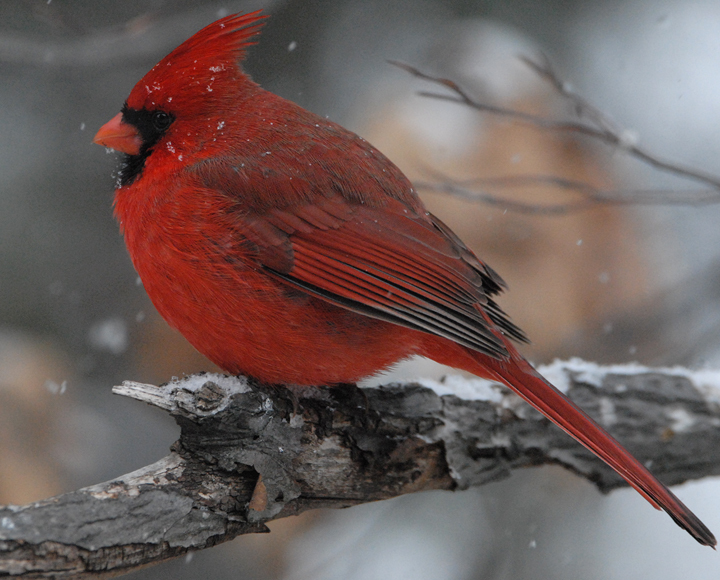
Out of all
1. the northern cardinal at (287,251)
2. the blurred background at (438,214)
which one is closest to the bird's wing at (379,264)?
the northern cardinal at (287,251)

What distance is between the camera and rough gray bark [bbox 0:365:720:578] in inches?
73.7

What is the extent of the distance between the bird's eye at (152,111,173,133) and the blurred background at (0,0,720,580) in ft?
2.69

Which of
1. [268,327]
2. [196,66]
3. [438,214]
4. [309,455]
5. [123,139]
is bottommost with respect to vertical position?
[309,455]

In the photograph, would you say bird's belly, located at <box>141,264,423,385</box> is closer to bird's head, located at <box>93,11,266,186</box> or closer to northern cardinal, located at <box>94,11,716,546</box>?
northern cardinal, located at <box>94,11,716,546</box>

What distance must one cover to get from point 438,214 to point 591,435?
299 centimetres

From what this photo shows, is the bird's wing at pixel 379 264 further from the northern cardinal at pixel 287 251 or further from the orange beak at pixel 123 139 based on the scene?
the orange beak at pixel 123 139

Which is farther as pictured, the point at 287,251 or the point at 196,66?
the point at 196,66

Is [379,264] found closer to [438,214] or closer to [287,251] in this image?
[287,251]

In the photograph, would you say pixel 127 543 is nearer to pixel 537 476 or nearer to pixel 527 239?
pixel 537 476

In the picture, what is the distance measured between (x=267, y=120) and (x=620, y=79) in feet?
13.2

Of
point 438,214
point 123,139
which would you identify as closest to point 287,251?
point 123,139

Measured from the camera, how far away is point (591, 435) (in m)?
2.37

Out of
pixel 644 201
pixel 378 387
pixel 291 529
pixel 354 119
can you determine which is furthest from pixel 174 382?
pixel 354 119

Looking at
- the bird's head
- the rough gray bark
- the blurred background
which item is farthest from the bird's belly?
the blurred background
